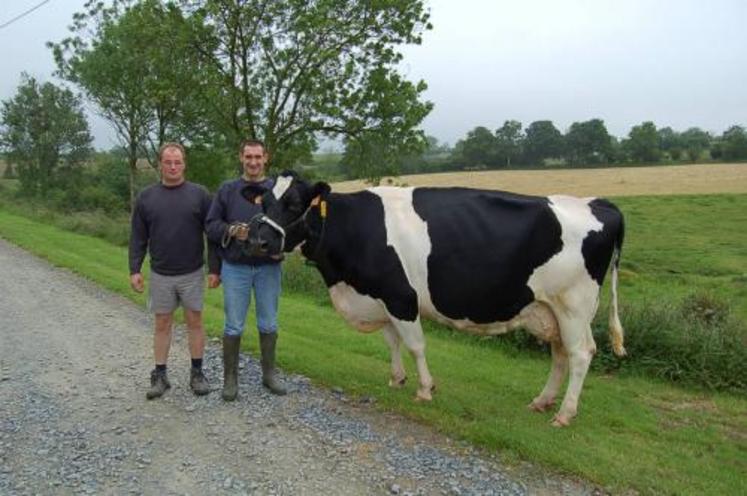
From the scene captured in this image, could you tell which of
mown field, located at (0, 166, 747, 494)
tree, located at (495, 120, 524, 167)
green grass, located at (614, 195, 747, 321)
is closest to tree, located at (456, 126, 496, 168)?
tree, located at (495, 120, 524, 167)

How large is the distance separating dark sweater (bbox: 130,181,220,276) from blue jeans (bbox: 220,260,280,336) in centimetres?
39

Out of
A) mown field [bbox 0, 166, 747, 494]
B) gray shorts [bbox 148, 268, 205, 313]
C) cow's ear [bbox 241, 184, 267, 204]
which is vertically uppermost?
cow's ear [bbox 241, 184, 267, 204]

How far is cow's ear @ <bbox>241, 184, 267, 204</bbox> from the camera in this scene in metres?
6.65

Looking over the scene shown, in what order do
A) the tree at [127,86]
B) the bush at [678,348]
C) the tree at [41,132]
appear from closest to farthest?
the bush at [678,348] → the tree at [127,86] → the tree at [41,132]

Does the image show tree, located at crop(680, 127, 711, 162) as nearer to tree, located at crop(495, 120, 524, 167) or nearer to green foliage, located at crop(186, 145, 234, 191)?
tree, located at crop(495, 120, 524, 167)

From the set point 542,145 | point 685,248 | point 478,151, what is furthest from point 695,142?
point 685,248

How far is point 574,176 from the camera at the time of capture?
65.3m

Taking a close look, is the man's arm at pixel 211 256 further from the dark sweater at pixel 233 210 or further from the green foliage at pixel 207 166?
the green foliage at pixel 207 166

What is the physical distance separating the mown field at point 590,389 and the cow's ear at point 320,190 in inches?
87.6

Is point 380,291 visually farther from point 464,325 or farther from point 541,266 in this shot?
point 541,266

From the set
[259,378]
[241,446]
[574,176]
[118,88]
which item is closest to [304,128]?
[118,88]

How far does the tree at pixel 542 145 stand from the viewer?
263 feet

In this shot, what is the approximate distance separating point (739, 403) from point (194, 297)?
24.3 feet

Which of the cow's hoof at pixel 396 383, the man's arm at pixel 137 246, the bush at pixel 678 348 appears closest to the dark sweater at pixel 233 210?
the man's arm at pixel 137 246
